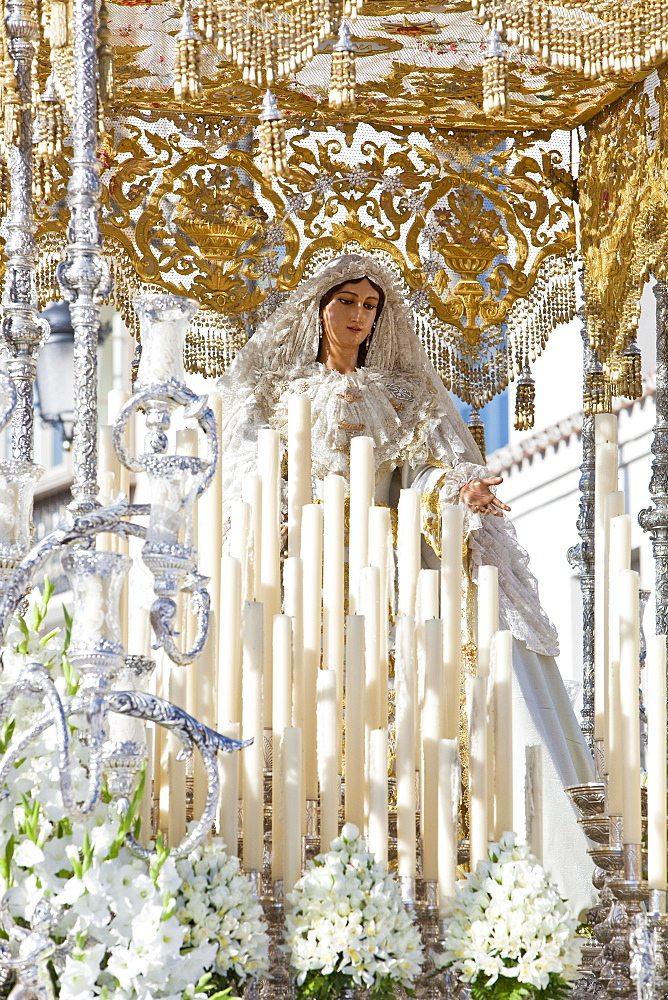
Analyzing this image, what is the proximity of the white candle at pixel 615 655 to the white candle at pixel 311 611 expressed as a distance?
1.60ft

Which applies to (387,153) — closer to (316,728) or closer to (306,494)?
(306,494)

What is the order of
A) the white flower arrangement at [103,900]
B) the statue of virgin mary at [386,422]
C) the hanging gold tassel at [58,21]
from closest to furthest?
the white flower arrangement at [103,900], the hanging gold tassel at [58,21], the statue of virgin mary at [386,422]

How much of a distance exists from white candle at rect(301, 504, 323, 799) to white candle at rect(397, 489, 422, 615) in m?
0.14

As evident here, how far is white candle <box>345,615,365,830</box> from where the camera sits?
269 centimetres

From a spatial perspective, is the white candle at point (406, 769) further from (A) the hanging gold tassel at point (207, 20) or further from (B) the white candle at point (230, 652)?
(A) the hanging gold tassel at point (207, 20)

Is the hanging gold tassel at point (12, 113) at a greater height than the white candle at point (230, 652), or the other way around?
the hanging gold tassel at point (12, 113)

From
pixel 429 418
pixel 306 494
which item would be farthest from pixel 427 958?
pixel 429 418

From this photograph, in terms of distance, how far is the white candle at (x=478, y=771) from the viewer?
273 centimetres

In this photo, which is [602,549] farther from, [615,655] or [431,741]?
[431,741]

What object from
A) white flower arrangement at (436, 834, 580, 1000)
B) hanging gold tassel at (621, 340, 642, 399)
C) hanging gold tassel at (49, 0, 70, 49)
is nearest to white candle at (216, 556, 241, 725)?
white flower arrangement at (436, 834, 580, 1000)

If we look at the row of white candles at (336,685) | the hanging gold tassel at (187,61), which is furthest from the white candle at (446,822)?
the hanging gold tassel at (187,61)

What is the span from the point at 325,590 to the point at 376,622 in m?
0.12

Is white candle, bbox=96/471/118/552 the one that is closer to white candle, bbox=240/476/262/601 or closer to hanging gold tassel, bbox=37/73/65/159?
white candle, bbox=240/476/262/601

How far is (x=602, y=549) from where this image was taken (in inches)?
118
